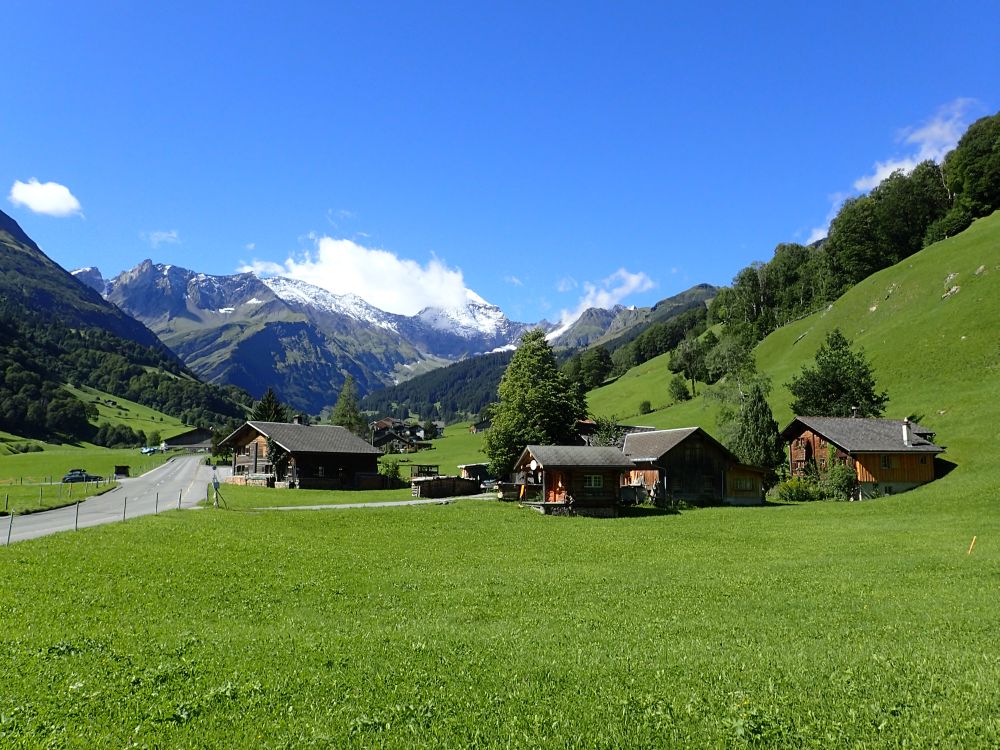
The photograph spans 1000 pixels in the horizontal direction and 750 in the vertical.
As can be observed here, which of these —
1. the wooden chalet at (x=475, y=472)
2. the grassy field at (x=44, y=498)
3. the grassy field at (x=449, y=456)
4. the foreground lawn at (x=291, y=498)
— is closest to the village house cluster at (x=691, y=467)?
the foreground lawn at (x=291, y=498)

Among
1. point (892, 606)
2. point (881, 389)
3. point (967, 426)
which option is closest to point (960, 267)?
point (881, 389)

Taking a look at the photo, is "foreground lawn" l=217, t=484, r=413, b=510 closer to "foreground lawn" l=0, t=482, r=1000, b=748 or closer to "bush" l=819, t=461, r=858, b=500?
"foreground lawn" l=0, t=482, r=1000, b=748

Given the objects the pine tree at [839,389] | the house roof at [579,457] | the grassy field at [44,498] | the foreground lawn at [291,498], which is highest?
the pine tree at [839,389]

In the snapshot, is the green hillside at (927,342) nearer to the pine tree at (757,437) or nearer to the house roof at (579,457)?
the pine tree at (757,437)

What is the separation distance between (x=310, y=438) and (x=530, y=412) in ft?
95.5

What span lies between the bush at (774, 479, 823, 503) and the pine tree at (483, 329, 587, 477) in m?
22.6

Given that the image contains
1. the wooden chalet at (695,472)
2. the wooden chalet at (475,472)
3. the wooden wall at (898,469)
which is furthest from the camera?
the wooden chalet at (475,472)

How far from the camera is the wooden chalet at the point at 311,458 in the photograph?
79.6m

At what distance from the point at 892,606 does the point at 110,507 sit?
163 ft

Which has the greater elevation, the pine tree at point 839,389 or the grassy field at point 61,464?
the pine tree at point 839,389

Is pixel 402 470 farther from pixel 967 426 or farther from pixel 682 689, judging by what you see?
pixel 682 689

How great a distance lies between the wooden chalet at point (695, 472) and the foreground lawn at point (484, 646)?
31339 mm

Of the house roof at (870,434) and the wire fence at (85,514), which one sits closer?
the wire fence at (85,514)

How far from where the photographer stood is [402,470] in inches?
4432
